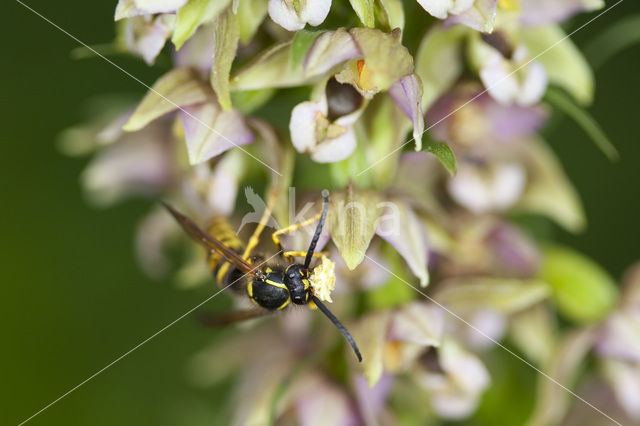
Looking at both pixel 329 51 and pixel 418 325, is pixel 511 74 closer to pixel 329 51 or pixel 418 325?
pixel 329 51

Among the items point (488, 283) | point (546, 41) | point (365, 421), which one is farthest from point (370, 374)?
point (546, 41)

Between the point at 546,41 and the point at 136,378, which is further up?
the point at 546,41

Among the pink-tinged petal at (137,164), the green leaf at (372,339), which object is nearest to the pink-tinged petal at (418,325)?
the green leaf at (372,339)

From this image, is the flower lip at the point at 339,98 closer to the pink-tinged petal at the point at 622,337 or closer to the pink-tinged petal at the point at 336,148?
the pink-tinged petal at the point at 336,148

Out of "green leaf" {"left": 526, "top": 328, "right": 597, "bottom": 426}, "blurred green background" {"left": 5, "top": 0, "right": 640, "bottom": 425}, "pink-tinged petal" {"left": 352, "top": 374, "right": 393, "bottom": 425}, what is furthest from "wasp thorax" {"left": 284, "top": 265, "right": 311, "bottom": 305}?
"blurred green background" {"left": 5, "top": 0, "right": 640, "bottom": 425}

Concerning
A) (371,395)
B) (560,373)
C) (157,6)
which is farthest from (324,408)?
(157,6)

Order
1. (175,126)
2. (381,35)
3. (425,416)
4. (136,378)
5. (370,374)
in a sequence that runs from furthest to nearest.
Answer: (136,378), (425,416), (175,126), (370,374), (381,35)

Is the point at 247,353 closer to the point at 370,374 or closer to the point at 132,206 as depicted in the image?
the point at 370,374
